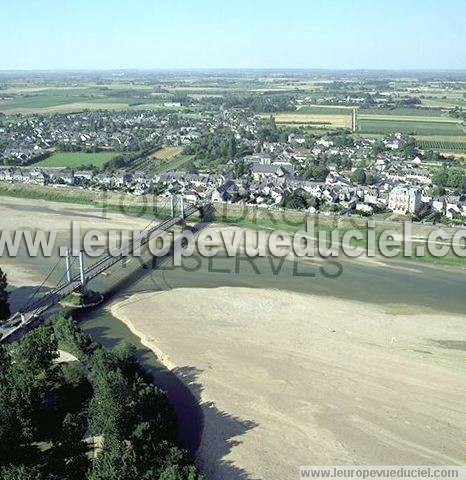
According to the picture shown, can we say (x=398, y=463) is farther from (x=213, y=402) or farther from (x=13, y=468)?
(x=13, y=468)

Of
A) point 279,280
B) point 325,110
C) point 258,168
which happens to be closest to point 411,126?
point 325,110

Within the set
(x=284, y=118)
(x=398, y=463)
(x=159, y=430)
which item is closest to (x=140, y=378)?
(x=159, y=430)

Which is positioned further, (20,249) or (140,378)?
(20,249)

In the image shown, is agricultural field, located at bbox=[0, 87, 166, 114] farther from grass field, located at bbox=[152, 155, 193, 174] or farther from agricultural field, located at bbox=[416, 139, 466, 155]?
agricultural field, located at bbox=[416, 139, 466, 155]

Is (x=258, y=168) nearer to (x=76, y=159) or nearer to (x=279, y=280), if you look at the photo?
(x=76, y=159)

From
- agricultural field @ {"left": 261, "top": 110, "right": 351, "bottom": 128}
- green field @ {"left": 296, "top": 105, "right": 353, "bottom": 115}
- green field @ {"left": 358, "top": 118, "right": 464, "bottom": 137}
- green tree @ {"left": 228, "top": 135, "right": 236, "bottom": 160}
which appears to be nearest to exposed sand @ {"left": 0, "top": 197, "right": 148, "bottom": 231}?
green tree @ {"left": 228, "top": 135, "right": 236, "bottom": 160}

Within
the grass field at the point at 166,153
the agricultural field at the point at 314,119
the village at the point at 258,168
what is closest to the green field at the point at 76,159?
the village at the point at 258,168
